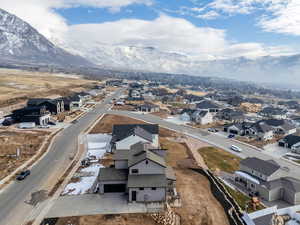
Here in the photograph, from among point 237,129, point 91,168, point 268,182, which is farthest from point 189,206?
point 237,129

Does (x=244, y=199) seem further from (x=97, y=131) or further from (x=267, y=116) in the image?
(x=267, y=116)

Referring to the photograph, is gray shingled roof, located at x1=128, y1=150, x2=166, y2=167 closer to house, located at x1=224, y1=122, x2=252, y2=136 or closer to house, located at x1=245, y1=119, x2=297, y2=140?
house, located at x1=224, y1=122, x2=252, y2=136

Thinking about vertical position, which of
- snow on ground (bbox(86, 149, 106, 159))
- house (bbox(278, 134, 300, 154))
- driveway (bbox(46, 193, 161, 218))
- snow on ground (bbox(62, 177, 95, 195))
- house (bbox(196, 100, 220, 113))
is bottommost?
driveway (bbox(46, 193, 161, 218))

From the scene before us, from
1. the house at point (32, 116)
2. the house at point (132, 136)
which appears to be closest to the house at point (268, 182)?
the house at point (132, 136)

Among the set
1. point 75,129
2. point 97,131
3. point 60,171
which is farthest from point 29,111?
point 60,171

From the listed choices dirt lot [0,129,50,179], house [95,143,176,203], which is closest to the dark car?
dirt lot [0,129,50,179]

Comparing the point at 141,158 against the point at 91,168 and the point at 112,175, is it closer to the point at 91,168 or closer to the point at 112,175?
the point at 112,175
